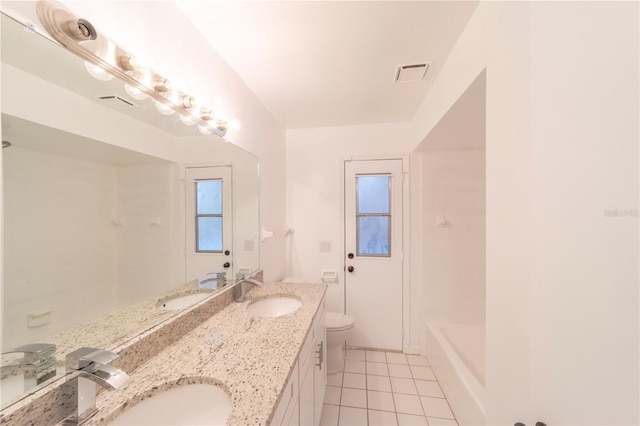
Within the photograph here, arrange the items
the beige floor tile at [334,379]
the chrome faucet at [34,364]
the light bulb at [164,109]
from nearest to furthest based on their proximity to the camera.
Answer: the chrome faucet at [34,364] < the light bulb at [164,109] < the beige floor tile at [334,379]

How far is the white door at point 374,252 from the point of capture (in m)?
2.47

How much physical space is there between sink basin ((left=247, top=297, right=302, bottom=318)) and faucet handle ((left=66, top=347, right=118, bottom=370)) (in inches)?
37.4

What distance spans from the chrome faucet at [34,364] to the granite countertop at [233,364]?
0.16m

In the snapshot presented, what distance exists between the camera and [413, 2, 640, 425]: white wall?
A: 0.40 meters

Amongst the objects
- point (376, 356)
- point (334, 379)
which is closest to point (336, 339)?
point (334, 379)

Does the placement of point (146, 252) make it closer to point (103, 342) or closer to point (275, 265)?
point (103, 342)

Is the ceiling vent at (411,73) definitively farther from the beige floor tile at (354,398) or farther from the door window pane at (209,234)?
the beige floor tile at (354,398)

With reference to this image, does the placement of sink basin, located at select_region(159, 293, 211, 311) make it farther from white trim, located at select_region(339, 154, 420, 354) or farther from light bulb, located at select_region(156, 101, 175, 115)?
white trim, located at select_region(339, 154, 420, 354)

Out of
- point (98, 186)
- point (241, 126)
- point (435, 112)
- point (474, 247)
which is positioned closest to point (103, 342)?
point (98, 186)

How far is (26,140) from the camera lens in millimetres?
599

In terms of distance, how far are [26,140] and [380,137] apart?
248 centimetres

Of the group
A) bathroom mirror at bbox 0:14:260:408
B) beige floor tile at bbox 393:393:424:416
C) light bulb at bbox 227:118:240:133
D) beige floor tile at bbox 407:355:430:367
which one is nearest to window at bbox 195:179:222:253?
bathroom mirror at bbox 0:14:260:408

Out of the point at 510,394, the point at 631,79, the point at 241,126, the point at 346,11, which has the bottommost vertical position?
the point at 510,394

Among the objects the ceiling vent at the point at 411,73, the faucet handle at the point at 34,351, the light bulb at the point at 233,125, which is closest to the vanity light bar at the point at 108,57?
the light bulb at the point at 233,125
